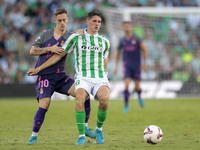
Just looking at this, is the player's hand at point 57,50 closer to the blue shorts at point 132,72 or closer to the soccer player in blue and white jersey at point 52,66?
the soccer player in blue and white jersey at point 52,66

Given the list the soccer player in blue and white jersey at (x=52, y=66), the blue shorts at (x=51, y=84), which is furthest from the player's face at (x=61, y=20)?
the blue shorts at (x=51, y=84)

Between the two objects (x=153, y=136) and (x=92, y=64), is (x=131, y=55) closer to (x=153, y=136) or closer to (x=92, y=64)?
(x=92, y=64)

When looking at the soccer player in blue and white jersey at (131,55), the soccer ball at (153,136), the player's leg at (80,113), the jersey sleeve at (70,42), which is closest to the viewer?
the soccer ball at (153,136)

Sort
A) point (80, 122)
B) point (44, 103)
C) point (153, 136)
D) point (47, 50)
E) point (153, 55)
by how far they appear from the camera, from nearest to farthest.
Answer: point (153, 136)
point (80, 122)
point (44, 103)
point (47, 50)
point (153, 55)

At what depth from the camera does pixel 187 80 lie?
16266mm

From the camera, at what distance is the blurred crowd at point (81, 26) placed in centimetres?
1630

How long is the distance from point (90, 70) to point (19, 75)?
11931mm

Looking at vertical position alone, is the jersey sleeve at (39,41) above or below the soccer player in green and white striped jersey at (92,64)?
above

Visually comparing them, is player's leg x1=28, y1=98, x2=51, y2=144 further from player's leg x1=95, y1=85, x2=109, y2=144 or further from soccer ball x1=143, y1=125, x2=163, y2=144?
soccer ball x1=143, y1=125, x2=163, y2=144

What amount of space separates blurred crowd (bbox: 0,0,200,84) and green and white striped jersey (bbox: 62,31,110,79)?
10749 millimetres

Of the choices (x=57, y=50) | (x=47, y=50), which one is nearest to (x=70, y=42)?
(x=57, y=50)

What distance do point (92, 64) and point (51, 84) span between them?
72 centimetres

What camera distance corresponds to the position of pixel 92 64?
17.8ft

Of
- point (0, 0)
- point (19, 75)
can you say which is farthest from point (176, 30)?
point (0, 0)
